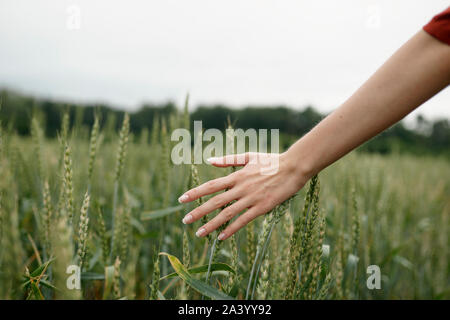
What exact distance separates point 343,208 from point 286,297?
0.87 m

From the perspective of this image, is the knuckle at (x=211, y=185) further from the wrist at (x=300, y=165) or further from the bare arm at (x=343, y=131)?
the wrist at (x=300, y=165)

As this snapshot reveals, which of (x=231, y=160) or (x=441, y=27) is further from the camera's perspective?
(x=231, y=160)

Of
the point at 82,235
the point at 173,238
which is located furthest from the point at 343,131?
the point at 173,238

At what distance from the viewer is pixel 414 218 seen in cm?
259

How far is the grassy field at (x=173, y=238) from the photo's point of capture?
753 mm

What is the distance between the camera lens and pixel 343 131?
0.80 metres

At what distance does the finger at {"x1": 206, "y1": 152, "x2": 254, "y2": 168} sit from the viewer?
0.90 metres

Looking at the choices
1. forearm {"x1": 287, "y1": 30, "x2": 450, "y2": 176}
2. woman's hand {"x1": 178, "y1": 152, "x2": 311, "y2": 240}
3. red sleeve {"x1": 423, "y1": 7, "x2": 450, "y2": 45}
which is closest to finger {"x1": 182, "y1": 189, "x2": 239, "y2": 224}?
woman's hand {"x1": 178, "y1": 152, "x2": 311, "y2": 240}

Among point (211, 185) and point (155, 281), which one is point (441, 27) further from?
point (155, 281)

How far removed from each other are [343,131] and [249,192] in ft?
1.01

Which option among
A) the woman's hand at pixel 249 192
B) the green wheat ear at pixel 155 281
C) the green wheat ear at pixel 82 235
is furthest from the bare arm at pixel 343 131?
the green wheat ear at pixel 82 235

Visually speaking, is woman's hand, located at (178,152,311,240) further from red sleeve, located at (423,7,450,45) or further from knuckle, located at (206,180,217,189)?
red sleeve, located at (423,7,450,45)

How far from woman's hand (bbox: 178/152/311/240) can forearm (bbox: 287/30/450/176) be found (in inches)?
1.5
